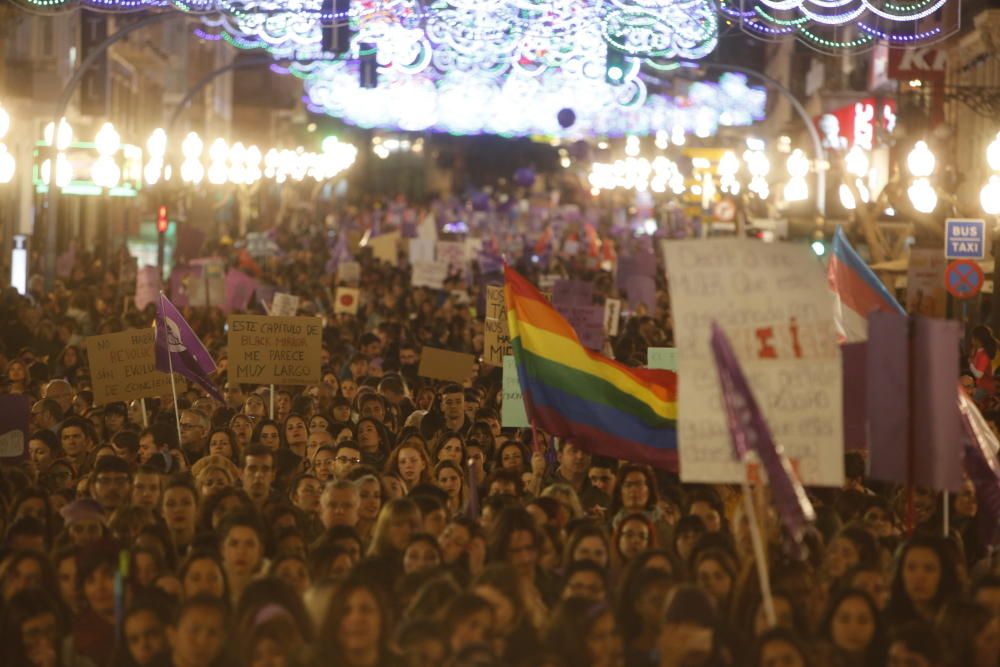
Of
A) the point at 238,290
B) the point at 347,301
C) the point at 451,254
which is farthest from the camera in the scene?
the point at 451,254

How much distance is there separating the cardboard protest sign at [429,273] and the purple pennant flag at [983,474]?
19.1 metres

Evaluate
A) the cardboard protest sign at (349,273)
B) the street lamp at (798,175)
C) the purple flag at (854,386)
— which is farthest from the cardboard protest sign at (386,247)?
the purple flag at (854,386)

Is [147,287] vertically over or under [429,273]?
under

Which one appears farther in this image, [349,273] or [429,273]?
[349,273]

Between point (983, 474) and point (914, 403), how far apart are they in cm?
113

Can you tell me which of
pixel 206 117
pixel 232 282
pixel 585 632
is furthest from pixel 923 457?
pixel 206 117

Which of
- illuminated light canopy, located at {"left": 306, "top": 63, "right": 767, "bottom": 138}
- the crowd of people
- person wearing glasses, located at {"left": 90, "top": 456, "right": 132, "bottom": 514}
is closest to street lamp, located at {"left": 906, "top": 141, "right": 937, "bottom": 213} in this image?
illuminated light canopy, located at {"left": 306, "top": 63, "right": 767, "bottom": 138}

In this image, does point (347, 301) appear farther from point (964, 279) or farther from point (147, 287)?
point (964, 279)

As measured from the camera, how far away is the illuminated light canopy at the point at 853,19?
54.2 ft

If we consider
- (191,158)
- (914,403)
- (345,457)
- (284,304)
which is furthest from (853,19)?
(191,158)

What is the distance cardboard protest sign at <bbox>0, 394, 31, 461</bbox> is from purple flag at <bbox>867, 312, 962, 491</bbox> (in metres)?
5.71

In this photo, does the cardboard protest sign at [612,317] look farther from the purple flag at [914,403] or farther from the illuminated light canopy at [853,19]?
the purple flag at [914,403]

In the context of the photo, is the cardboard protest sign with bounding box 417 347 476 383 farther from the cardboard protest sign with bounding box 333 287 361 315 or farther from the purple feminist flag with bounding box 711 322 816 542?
the purple feminist flag with bounding box 711 322 816 542

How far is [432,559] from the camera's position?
8953 mm
